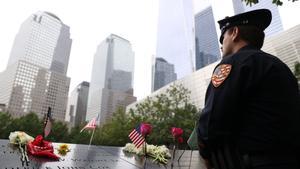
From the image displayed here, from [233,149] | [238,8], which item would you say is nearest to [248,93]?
[233,149]

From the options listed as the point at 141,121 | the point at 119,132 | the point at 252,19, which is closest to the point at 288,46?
the point at 141,121

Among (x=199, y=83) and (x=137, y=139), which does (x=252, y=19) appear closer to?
(x=137, y=139)

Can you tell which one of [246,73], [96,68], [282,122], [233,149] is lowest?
[233,149]

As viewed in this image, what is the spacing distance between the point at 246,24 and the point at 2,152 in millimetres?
3923

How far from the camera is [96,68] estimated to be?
134125mm

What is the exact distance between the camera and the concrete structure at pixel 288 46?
1298 inches

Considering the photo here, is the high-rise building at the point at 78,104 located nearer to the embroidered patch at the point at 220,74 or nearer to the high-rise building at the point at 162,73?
the high-rise building at the point at 162,73

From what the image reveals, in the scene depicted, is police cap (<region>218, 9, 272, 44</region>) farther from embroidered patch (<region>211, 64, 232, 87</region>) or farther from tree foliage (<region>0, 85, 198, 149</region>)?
tree foliage (<region>0, 85, 198, 149</region>)

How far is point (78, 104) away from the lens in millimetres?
132000

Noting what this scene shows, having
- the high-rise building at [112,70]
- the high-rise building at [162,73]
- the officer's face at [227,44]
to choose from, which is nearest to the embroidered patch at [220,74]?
the officer's face at [227,44]

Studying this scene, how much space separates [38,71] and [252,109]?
11035 cm

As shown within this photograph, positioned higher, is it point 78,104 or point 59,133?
point 78,104

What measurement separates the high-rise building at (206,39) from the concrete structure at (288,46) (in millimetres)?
47792

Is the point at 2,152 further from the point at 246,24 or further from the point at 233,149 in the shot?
the point at 246,24
